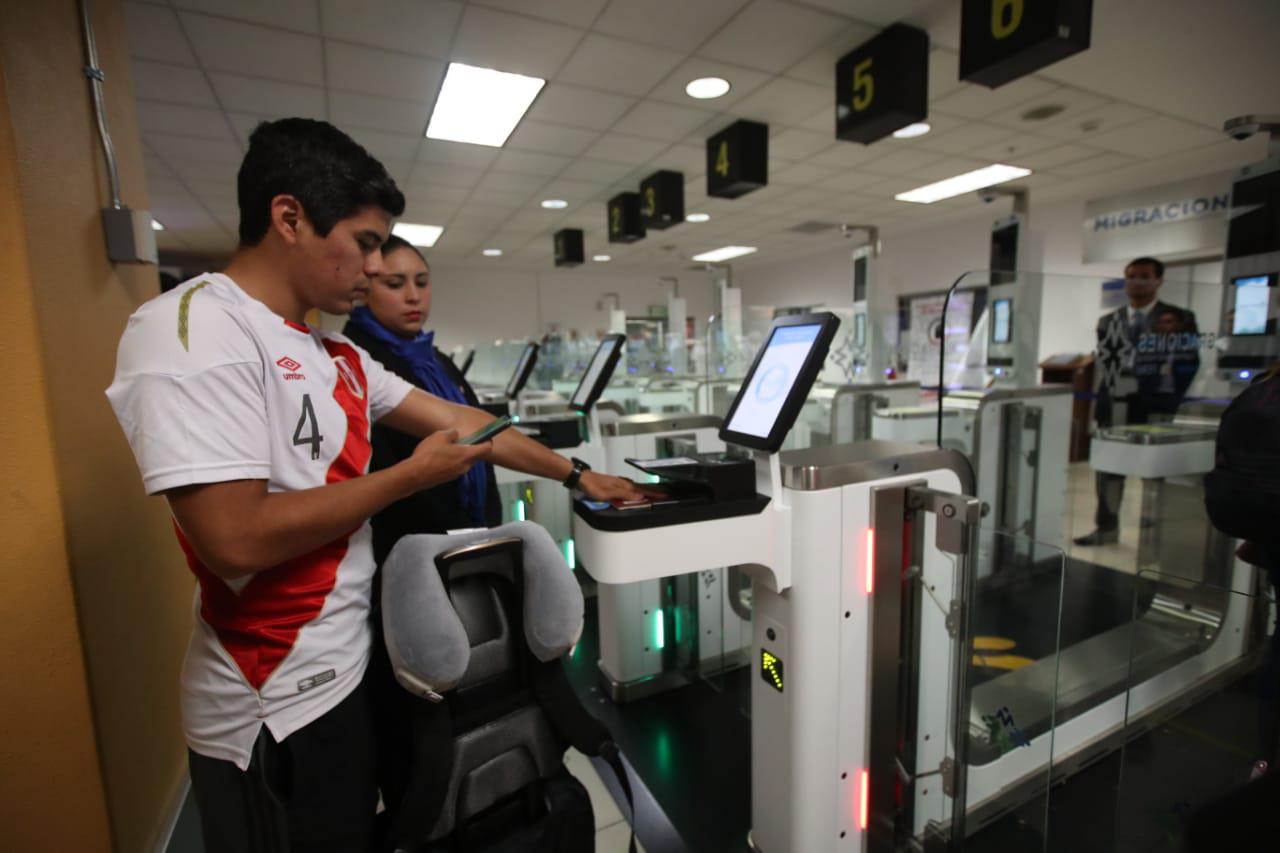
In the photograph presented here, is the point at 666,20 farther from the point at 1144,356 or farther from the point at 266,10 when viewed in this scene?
the point at 1144,356

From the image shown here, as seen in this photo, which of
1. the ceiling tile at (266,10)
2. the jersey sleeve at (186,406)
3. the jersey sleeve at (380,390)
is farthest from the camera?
A: the ceiling tile at (266,10)

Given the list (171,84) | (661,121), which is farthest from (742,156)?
(171,84)

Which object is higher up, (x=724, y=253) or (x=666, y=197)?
(x=724, y=253)

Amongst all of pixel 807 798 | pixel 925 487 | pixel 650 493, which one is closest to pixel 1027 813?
pixel 807 798

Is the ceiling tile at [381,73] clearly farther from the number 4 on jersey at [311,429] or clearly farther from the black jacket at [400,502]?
the number 4 on jersey at [311,429]

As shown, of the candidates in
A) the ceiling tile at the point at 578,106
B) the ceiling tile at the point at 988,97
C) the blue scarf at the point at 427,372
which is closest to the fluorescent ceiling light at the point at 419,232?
the ceiling tile at the point at 578,106

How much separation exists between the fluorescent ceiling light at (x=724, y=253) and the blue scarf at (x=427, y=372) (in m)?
8.11

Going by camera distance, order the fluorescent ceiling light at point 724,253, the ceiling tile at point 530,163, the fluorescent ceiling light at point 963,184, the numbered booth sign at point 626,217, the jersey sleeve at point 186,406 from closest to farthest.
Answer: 1. the jersey sleeve at point 186,406
2. the ceiling tile at point 530,163
3. the fluorescent ceiling light at point 963,184
4. the numbered booth sign at point 626,217
5. the fluorescent ceiling light at point 724,253

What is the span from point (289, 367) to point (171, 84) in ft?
11.9

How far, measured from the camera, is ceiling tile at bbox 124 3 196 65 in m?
2.60

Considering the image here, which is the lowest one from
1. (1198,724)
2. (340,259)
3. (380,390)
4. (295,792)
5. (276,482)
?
(1198,724)

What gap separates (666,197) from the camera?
5.28 m

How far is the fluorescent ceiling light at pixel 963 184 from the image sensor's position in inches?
217

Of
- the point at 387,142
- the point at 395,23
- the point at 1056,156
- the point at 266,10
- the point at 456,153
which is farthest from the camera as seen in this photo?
the point at 1056,156
